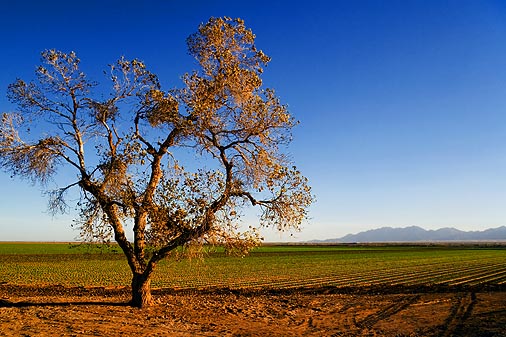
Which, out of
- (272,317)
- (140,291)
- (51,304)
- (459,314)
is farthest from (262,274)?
(459,314)

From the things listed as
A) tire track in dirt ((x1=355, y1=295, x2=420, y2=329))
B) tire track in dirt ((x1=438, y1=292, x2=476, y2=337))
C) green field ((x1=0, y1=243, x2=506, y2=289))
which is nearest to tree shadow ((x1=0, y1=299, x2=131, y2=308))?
green field ((x1=0, y1=243, x2=506, y2=289))

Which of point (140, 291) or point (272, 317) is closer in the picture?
point (272, 317)

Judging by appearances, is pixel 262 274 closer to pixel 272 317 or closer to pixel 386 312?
pixel 386 312

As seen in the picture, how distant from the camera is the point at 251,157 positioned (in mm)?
21359

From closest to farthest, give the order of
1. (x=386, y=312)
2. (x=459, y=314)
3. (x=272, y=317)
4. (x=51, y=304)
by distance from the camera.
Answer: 1. (x=459, y=314)
2. (x=272, y=317)
3. (x=386, y=312)
4. (x=51, y=304)

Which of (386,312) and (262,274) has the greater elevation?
(386,312)

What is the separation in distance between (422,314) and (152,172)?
14249mm

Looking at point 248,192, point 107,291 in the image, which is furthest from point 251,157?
point 107,291

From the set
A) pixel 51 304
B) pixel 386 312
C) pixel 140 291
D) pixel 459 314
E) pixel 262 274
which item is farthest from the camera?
pixel 262 274

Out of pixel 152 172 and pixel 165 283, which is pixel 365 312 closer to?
pixel 152 172

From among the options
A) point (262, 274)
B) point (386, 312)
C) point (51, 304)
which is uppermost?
point (51, 304)

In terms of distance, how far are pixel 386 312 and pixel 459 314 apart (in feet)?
10.3

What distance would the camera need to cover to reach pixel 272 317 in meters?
19.7

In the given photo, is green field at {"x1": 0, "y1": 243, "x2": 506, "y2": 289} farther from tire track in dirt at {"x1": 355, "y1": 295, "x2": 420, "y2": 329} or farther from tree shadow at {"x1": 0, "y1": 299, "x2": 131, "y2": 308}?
tire track in dirt at {"x1": 355, "y1": 295, "x2": 420, "y2": 329}
